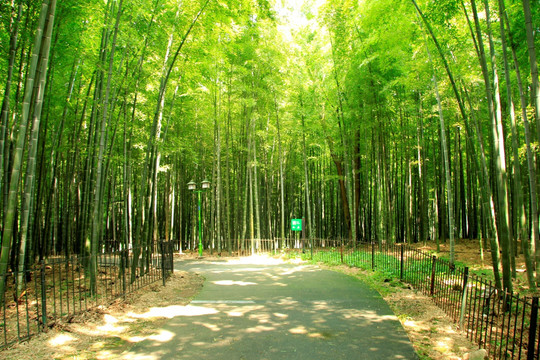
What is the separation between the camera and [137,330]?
4129 millimetres

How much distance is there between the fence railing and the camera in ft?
10.6

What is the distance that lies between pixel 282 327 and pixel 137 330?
1.72 meters

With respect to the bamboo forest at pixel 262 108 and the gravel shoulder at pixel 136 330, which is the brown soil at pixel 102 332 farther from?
the bamboo forest at pixel 262 108

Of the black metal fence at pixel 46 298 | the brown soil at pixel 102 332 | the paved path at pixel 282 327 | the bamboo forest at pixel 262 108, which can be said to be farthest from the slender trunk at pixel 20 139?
the paved path at pixel 282 327

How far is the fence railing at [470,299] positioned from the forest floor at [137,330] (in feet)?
0.70

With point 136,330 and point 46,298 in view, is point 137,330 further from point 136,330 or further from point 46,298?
point 46,298

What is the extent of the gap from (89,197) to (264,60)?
750 centimetres

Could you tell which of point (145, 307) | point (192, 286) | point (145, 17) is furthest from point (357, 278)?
point (145, 17)

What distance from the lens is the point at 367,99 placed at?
11.4 m

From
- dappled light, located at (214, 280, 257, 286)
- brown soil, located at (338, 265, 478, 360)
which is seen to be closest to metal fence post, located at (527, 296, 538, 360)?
brown soil, located at (338, 265, 478, 360)

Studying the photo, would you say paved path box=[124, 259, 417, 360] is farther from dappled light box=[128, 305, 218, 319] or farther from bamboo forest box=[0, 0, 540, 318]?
bamboo forest box=[0, 0, 540, 318]

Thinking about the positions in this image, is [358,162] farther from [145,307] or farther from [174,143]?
[145,307]

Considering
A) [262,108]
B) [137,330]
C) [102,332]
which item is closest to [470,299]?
[137,330]

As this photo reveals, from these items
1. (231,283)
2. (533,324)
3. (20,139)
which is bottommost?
(231,283)
